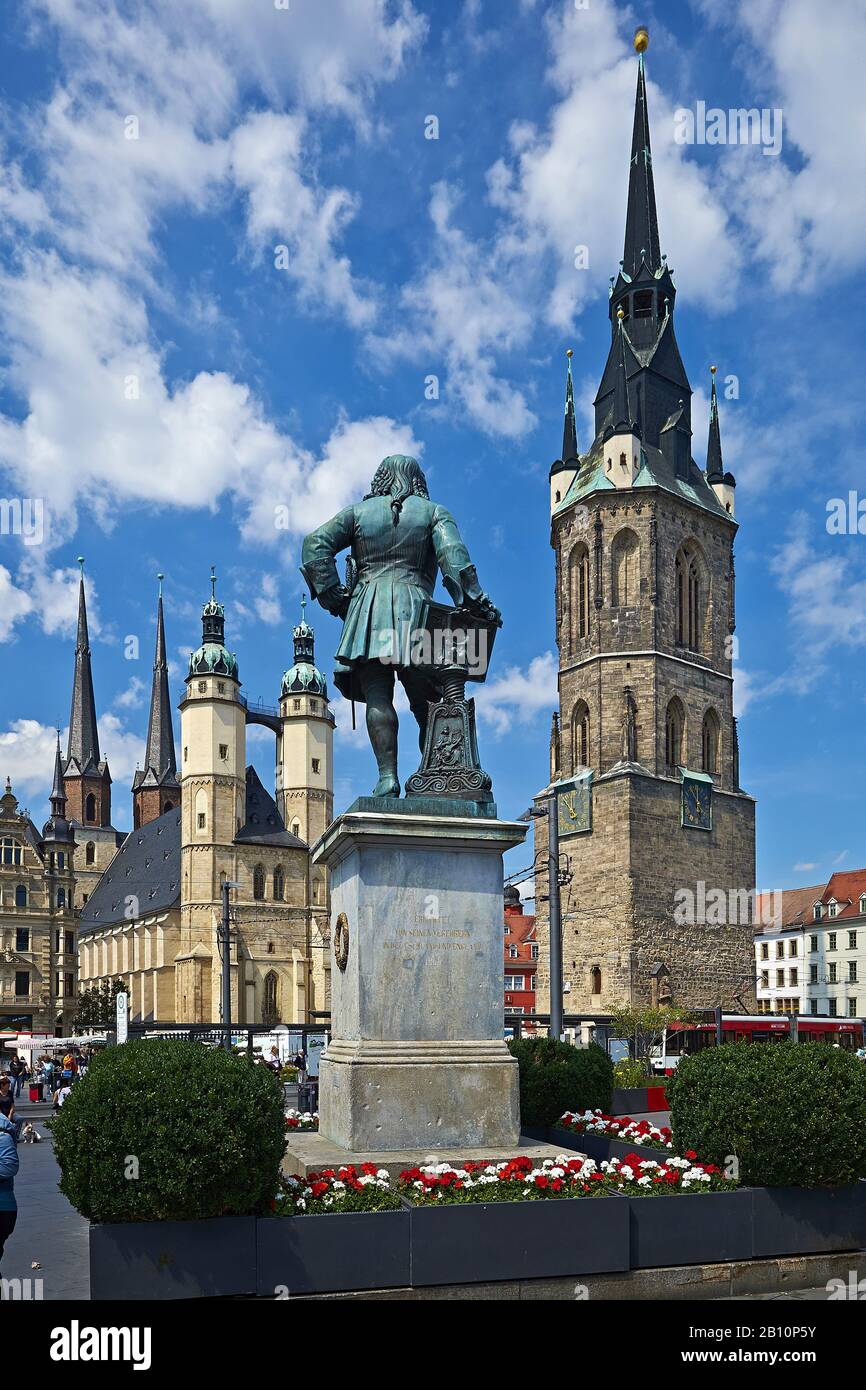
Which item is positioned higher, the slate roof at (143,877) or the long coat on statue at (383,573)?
the long coat on statue at (383,573)

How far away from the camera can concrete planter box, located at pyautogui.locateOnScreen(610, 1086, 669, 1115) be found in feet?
79.9

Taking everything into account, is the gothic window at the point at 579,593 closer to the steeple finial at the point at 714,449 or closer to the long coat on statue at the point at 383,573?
the steeple finial at the point at 714,449

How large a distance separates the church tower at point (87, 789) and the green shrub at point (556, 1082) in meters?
121

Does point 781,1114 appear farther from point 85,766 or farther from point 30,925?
point 85,766

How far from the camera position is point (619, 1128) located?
11.9m

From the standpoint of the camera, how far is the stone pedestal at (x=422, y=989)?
9.22 metres

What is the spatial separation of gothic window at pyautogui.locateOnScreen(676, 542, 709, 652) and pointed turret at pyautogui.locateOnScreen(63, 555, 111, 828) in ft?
267

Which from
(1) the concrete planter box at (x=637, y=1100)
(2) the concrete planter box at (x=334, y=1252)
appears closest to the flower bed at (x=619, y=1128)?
(2) the concrete planter box at (x=334, y=1252)

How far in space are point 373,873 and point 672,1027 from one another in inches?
2131

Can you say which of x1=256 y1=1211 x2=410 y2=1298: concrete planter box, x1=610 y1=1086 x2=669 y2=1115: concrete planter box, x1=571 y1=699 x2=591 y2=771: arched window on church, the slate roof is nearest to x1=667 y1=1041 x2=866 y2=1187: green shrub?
x1=256 y1=1211 x2=410 y2=1298: concrete planter box
